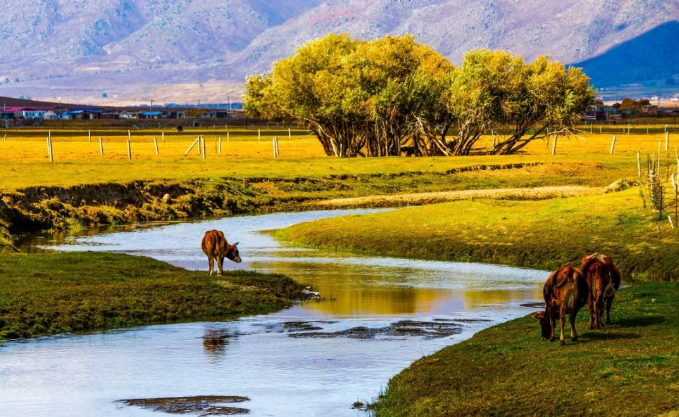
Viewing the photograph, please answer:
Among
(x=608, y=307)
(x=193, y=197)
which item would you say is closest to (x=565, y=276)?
(x=608, y=307)

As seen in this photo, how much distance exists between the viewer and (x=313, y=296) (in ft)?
119

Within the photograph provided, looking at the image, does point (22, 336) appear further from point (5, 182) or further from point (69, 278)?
point (5, 182)

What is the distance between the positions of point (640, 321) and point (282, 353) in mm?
7474

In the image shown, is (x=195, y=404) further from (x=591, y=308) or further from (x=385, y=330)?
(x=385, y=330)

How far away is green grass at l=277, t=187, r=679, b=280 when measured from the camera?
1689 inches

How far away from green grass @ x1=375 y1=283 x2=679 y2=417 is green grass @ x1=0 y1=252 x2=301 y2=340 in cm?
958

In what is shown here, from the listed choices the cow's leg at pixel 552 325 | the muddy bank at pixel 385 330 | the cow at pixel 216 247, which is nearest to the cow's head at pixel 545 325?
the cow's leg at pixel 552 325

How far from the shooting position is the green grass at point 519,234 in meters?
42.9

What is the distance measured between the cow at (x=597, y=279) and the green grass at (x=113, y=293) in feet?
37.8

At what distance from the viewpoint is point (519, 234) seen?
48969 millimetres

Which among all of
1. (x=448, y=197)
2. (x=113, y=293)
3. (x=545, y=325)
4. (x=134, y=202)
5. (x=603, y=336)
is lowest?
(x=113, y=293)

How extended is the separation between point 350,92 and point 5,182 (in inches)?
1660

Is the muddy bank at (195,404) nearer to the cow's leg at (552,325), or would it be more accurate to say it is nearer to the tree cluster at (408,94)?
the cow's leg at (552,325)

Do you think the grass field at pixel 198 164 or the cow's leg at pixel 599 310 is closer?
the cow's leg at pixel 599 310
